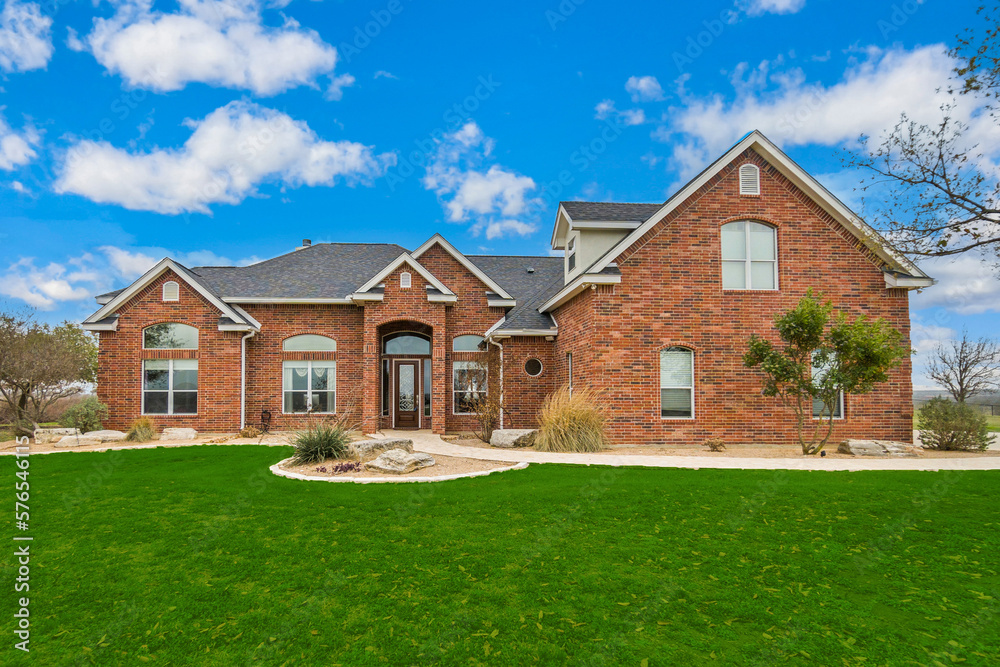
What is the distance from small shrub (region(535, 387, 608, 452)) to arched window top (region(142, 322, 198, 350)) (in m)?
11.9

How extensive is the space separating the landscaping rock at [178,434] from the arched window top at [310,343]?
12.6 ft

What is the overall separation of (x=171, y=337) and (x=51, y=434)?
4.07 m

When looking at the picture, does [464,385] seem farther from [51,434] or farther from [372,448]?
[51,434]

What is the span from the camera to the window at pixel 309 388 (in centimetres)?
1928

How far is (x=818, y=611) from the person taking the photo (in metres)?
4.64

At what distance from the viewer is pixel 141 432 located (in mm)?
16844

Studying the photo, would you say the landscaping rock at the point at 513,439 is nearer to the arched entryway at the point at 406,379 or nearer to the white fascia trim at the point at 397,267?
the white fascia trim at the point at 397,267

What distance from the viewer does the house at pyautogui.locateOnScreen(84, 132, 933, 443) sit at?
14820 mm

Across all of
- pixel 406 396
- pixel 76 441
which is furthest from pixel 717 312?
pixel 76 441

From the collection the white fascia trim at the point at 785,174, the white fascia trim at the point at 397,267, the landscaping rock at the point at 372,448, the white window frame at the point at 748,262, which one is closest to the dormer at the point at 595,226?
the white fascia trim at the point at 785,174

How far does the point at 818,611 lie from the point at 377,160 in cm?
1851

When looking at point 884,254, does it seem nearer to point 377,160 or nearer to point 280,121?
point 377,160

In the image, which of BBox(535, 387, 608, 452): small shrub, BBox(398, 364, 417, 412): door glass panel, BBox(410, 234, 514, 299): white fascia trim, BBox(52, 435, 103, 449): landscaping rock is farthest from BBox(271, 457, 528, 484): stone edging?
BBox(410, 234, 514, 299): white fascia trim

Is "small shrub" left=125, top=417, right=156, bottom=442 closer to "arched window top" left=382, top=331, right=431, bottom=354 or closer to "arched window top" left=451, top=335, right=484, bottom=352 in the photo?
"arched window top" left=382, top=331, right=431, bottom=354
